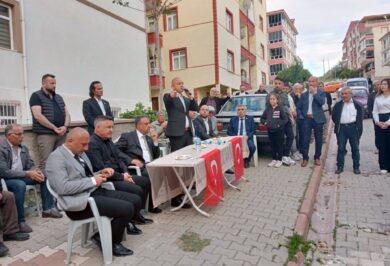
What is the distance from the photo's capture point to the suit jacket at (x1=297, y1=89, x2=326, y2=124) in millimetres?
8148

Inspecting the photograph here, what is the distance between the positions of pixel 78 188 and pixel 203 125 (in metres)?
4.32

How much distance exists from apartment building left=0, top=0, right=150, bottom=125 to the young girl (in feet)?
20.8

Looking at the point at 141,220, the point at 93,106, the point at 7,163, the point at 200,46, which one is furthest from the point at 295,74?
the point at 7,163

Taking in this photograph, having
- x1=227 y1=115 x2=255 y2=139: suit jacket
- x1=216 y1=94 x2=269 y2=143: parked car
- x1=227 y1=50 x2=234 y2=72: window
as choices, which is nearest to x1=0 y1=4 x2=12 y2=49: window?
x1=216 y1=94 x2=269 y2=143: parked car

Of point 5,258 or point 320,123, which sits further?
point 320,123

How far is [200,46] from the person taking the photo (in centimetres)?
2381

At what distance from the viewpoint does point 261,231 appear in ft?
15.3

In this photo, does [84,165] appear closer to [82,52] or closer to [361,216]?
[361,216]

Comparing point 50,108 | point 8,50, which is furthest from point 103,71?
point 50,108

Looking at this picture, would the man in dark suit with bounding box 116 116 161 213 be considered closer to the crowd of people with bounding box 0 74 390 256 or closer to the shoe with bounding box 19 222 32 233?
the crowd of people with bounding box 0 74 390 256

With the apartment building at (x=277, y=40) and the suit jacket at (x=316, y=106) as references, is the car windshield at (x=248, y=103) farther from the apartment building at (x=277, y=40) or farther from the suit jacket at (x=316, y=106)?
the apartment building at (x=277, y=40)

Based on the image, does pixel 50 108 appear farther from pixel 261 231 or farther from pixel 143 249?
pixel 261 231

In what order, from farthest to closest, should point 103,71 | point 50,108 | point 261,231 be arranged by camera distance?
point 103,71, point 50,108, point 261,231

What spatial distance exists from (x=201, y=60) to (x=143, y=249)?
67.8ft
